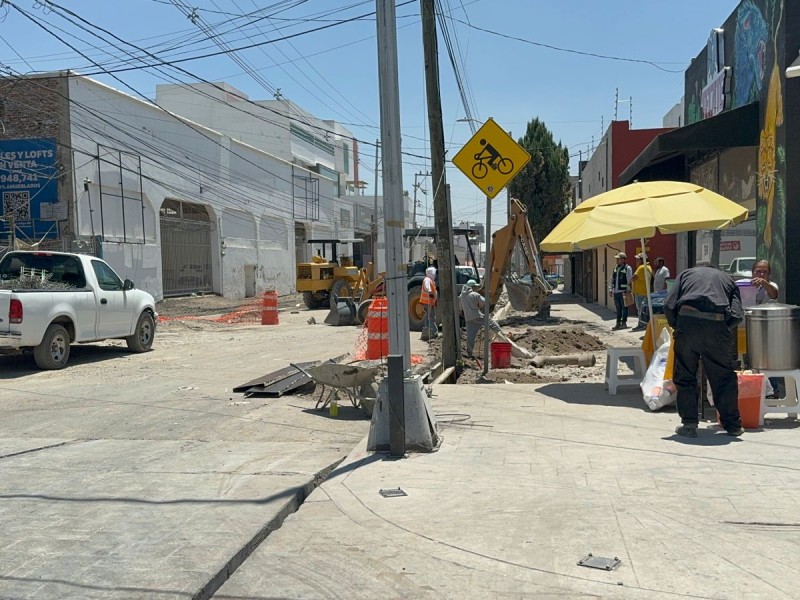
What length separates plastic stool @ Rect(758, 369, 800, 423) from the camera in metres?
7.50

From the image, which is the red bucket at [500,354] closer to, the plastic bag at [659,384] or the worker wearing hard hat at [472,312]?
the worker wearing hard hat at [472,312]

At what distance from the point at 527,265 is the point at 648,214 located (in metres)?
11.6

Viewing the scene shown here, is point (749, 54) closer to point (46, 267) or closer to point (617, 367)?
point (617, 367)

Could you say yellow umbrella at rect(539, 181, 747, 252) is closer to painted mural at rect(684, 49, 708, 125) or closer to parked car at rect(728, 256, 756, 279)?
parked car at rect(728, 256, 756, 279)

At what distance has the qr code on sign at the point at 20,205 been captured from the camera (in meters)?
27.7

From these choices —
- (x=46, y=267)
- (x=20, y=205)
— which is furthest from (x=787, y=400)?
(x=20, y=205)

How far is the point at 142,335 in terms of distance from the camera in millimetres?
15820

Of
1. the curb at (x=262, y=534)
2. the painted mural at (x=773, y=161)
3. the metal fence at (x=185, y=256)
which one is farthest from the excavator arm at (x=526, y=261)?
the metal fence at (x=185, y=256)

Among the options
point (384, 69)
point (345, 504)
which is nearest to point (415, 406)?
point (345, 504)

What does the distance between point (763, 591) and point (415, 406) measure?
11.2 feet

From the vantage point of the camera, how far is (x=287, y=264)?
50.3 m

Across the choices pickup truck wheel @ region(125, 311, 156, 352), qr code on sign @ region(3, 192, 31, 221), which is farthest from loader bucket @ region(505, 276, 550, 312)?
qr code on sign @ region(3, 192, 31, 221)

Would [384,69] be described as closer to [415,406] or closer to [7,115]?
[415,406]

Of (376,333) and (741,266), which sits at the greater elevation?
(741,266)
